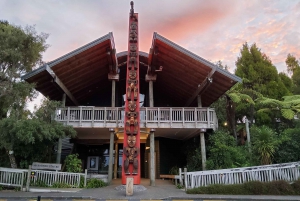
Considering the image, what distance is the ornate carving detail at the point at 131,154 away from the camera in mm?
11180

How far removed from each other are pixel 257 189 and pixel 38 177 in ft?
32.0

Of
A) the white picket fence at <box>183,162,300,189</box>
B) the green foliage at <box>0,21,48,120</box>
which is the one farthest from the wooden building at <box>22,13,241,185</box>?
the white picket fence at <box>183,162,300,189</box>

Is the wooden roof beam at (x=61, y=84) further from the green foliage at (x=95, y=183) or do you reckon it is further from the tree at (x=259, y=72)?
the tree at (x=259, y=72)

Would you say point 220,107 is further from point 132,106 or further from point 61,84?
point 61,84

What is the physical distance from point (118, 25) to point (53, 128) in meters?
10.8

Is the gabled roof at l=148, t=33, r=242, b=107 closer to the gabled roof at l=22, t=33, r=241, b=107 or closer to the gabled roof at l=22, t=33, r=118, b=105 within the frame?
the gabled roof at l=22, t=33, r=241, b=107

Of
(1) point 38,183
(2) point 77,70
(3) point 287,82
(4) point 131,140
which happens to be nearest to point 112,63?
(2) point 77,70

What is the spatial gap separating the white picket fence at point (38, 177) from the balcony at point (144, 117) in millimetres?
2935

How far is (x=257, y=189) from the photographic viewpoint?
10.1 m

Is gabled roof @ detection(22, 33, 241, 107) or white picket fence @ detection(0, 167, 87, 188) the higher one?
gabled roof @ detection(22, 33, 241, 107)

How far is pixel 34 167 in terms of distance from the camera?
1180 cm

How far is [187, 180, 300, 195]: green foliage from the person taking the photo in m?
10.1

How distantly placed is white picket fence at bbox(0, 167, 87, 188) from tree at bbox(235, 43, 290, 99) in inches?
605

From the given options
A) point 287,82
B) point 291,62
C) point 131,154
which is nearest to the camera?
point 131,154
